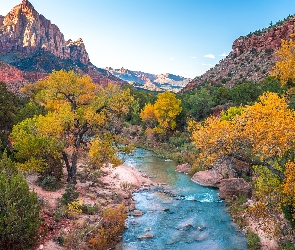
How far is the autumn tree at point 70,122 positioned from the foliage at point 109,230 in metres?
5.61

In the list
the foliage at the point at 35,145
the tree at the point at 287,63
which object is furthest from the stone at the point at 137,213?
the tree at the point at 287,63

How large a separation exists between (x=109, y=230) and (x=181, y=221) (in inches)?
255

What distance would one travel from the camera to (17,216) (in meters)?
14.3

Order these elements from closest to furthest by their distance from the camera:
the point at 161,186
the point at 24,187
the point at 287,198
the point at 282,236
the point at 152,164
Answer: the point at 287,198 < the point at 24,187 < the point at 282,236 < the point at 161,186 < the point at 152,164

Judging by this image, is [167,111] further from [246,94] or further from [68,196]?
[68,196]

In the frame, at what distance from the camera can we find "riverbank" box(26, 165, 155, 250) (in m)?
18.1

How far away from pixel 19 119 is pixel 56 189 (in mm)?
11832

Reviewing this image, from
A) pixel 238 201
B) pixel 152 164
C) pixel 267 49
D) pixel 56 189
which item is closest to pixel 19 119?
pixel 56 189

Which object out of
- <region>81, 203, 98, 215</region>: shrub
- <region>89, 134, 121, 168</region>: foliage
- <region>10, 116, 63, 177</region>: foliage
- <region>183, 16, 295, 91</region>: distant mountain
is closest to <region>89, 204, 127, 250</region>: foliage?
<region>81, 203, 98, 215</region>: shrub

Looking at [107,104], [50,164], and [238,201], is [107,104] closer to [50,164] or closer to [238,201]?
[50,164]

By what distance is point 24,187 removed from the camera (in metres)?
15.4

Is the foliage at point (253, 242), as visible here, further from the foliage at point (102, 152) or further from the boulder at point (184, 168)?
the boulder at point (184, 168)

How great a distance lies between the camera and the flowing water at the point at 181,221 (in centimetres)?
1981

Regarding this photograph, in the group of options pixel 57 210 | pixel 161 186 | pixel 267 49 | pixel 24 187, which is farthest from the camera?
pixel 267 49
